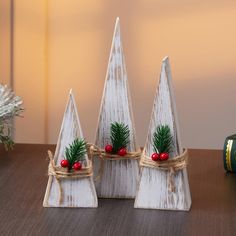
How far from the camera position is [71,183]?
0.98 m

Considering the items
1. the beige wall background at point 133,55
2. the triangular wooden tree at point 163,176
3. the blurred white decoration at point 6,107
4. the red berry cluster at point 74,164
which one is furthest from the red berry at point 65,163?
the beige wall background at point 133,55

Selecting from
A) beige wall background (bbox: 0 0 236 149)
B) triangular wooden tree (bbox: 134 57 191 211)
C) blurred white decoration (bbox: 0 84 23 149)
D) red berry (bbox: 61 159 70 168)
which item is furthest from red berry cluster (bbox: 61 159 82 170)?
beige wall background (bbox: 0 0 236 149)

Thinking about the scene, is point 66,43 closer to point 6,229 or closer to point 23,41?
point 23,41

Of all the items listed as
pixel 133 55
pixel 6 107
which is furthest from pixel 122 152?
pixel 133 55

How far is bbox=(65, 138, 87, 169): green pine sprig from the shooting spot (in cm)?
97

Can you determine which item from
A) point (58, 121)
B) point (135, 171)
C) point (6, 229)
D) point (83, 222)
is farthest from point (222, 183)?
point (58, 121)

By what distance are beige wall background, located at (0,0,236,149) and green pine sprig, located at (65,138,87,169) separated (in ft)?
3.86

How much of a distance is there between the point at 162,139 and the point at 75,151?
0.45ft

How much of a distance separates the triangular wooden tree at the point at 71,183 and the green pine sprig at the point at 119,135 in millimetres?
55

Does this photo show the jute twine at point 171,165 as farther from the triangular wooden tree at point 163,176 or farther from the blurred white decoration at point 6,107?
the blurred white decoration at point 6,107

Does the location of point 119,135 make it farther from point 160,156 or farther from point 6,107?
point 6,107

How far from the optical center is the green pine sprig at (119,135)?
1005 millimetres

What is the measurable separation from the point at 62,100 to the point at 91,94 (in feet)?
0.37

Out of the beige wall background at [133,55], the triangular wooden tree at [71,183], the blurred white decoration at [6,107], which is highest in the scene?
the beige wall background at [133,55]
